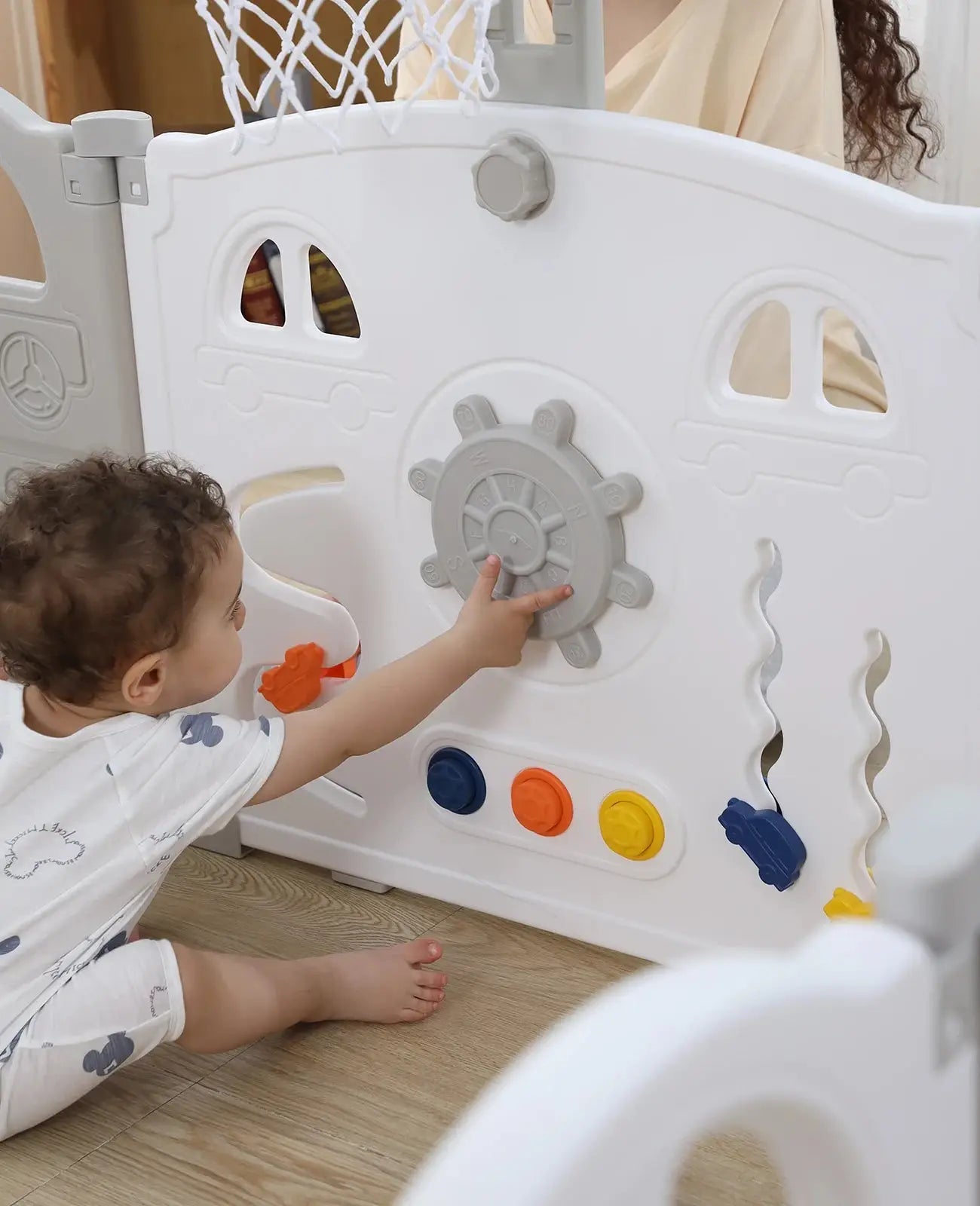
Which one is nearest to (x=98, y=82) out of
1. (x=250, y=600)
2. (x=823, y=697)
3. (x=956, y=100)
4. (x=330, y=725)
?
(x=956, y=100)

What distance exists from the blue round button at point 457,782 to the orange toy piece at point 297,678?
101 mm

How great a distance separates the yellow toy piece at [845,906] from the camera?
0.88 m

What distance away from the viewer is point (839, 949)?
361 mm

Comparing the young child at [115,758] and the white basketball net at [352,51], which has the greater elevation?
the white basketball net at [352,51]

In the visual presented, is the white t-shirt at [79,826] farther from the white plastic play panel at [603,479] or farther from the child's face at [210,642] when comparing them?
the white plastic play panel at [603,479]

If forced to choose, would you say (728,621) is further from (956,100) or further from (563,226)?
(956,100)

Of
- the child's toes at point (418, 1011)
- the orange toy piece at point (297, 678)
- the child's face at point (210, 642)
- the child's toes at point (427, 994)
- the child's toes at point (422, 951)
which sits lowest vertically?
the child's toes at point (418, 1011)

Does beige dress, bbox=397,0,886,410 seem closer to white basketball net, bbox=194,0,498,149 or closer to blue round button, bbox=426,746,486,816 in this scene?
white basketball net, bbox=194,0,498,149

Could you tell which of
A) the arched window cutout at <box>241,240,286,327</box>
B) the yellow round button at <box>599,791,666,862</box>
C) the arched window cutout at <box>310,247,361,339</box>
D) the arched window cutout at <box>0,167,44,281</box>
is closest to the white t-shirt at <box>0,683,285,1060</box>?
the yellow round button at <box>599,791,666,862</box>

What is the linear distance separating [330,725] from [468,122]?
1.26ft

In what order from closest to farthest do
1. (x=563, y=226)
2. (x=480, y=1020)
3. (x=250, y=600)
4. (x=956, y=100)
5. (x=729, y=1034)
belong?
(x=729, y=1034) → (x=563, y=226) → (x=480, y=1020) → (x=250, y=600) → (x=956, y=100)

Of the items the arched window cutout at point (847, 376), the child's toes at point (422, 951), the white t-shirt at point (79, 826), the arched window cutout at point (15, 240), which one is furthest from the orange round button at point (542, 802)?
the arched window cutout at point (15, 240)

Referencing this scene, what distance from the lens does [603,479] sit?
0.91m

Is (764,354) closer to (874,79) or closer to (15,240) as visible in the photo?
(874,79)
